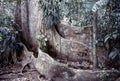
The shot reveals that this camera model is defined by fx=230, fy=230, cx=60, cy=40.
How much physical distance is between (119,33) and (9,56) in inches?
176

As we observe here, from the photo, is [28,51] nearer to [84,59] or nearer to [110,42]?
[84,59]

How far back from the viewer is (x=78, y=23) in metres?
7.37

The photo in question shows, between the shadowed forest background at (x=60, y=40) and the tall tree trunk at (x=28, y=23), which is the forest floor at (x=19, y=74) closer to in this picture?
the shadowed forest background at (x=60, y=40)

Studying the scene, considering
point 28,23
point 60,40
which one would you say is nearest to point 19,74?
point 60,40

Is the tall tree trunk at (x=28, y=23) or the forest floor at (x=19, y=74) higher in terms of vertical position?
the tall tree trunk at (x=28, y=23)

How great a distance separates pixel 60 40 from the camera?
7156 millimetres

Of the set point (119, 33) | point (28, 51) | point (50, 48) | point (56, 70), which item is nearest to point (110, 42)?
point (119, 33)

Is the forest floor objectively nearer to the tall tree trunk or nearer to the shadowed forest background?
the shadowed forest background

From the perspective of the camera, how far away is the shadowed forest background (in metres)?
5.66

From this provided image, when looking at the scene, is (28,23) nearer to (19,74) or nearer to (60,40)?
(60,40)

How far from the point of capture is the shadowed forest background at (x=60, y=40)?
18.6 ft

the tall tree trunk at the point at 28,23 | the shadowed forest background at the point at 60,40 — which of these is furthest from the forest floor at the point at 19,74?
the tall tree trunk at the point at 28,23

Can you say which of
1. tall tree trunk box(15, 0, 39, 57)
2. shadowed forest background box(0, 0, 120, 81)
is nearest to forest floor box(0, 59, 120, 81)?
shadowed forest background box(0, 0, 120, 81)

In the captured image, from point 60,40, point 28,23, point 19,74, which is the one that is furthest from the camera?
point 28,23
